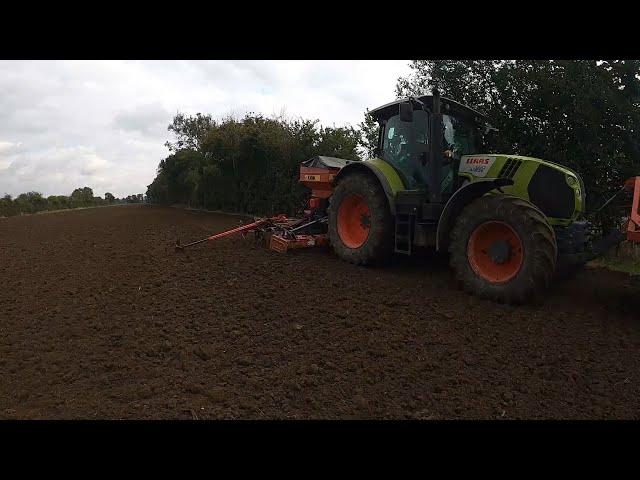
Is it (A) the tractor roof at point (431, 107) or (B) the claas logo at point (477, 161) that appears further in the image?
(A) the tractor roof at point (431, 107)

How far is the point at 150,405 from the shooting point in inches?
109

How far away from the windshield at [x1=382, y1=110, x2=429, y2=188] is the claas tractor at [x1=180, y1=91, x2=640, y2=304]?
14 millimetres

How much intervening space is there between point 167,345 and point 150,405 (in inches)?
38.3

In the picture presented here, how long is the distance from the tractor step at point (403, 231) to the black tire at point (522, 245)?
2.59 ft

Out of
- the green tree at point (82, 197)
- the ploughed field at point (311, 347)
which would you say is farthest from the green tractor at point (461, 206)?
the green tree at point (82, 197)

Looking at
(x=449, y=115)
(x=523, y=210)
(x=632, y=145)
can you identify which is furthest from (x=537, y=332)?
(x=632, y=145)

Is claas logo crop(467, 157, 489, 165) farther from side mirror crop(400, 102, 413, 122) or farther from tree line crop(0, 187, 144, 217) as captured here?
tree line crop(0, 187, 144, 217)

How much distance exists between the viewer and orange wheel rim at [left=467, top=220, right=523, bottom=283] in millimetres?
4738

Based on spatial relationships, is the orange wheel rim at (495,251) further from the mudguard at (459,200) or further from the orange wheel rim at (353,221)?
the orange wheel rim at (353,221)

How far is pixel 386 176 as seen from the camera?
6.17 metres

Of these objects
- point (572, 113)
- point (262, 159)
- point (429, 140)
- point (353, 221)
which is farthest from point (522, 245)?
point (262, 159)

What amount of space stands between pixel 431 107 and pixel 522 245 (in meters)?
2.37

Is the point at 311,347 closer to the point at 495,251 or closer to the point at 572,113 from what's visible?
the point at 495,251

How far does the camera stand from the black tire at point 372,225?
6.17 metres
